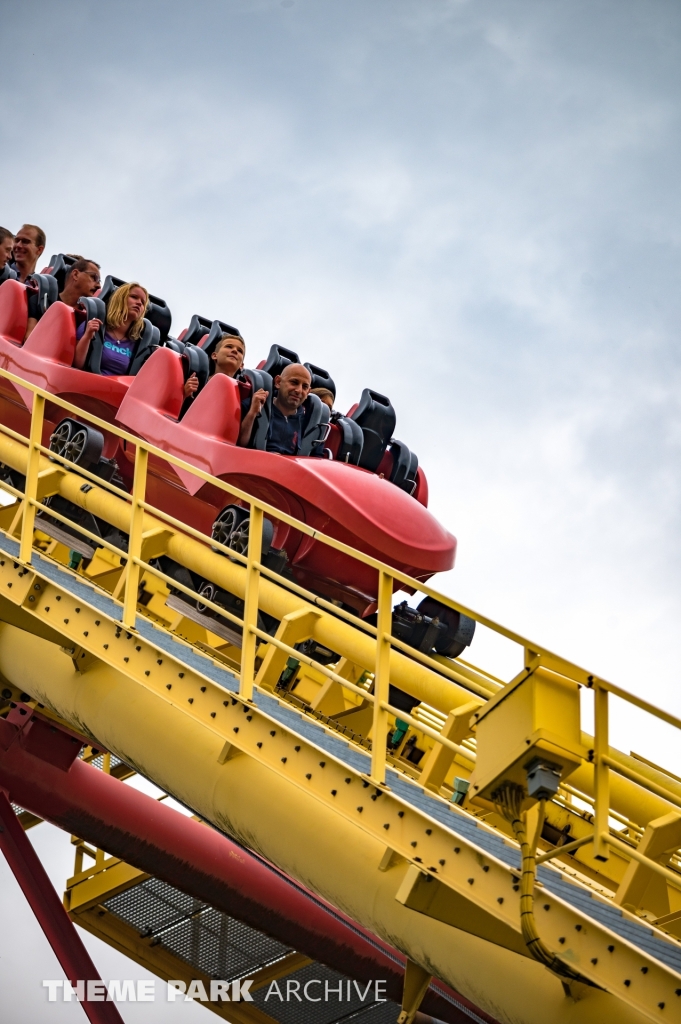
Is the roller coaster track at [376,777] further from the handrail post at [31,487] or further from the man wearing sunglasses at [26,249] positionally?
the man wearing sunglasses at [26,249]

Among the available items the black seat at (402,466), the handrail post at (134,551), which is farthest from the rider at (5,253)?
the handrail post at (134,551)

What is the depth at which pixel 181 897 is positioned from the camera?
674 cm

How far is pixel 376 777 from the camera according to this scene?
12.2 ft

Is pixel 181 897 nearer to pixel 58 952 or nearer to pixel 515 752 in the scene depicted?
pixel 58 952

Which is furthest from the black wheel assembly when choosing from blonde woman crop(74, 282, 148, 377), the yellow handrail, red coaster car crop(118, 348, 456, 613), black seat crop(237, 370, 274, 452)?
blonde woman crop(74, 282, 148, 377)

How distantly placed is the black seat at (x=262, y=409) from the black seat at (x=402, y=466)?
0.92 metres

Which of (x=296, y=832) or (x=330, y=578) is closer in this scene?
(x=296, y=832)

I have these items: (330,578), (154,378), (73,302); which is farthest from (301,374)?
(73,302)

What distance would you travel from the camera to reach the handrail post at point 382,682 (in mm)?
3717

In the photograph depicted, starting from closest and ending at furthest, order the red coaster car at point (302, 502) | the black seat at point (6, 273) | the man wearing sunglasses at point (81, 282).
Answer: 1. the red coaster car at point (302, 502)
2. the man wearing sunglasses at point (81, 282)
3. the black seat at point (6, 273)

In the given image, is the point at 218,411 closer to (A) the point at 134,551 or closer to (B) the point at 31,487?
(B) the point at 31,487

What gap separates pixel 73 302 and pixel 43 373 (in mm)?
1139

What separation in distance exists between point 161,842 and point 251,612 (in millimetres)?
1893

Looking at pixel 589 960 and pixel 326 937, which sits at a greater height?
pixel 589 960
